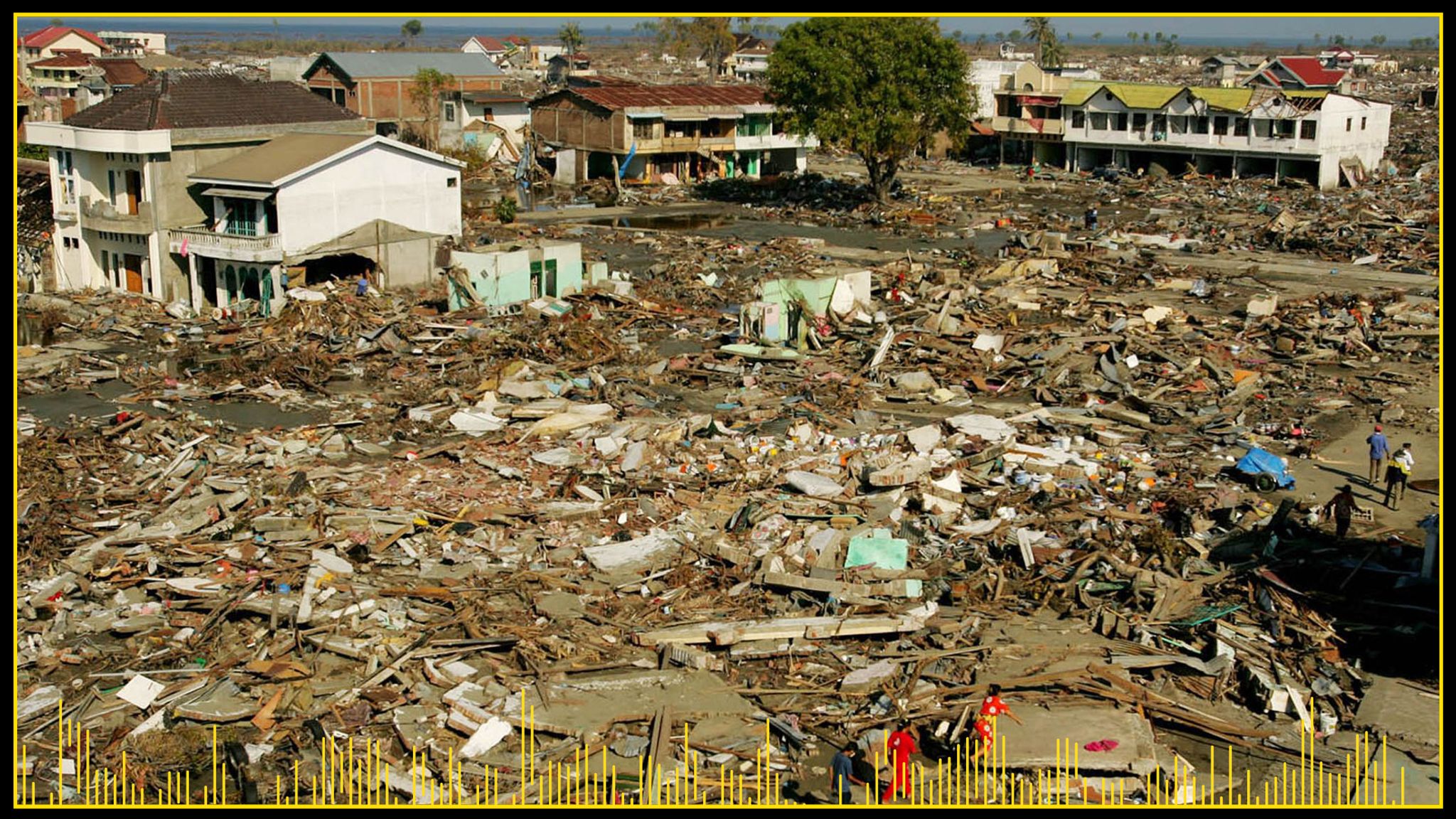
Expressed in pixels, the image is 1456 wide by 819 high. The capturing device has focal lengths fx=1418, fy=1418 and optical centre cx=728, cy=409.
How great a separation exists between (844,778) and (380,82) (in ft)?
214

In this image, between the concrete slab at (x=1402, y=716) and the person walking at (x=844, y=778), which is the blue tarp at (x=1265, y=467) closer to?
the concrete slab at (x=1402, y=716)

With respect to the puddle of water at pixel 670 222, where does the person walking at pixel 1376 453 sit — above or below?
above

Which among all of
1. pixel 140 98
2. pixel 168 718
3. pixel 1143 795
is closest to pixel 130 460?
pixel 168 718

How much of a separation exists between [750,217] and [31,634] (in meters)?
35.9

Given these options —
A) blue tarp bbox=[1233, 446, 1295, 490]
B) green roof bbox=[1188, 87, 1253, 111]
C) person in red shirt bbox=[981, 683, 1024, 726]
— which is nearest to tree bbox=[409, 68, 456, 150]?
green roof bbox=[1188, 87, 1253, 111]

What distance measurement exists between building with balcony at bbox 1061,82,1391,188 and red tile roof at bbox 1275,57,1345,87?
66.2 ft

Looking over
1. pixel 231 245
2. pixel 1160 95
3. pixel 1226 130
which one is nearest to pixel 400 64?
pixel 1160 95

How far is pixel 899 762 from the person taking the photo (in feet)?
39.1

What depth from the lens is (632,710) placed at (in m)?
13.2

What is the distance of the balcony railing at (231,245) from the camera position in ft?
103

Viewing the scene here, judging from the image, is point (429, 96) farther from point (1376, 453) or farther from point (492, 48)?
point (492, 48)

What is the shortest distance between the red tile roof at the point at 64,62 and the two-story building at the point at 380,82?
2026cm

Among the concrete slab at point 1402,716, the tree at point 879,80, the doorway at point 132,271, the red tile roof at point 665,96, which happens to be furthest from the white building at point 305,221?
the concrete slab at point 1402,716

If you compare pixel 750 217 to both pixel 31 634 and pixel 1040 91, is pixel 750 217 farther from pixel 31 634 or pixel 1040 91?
pixel 31 634
